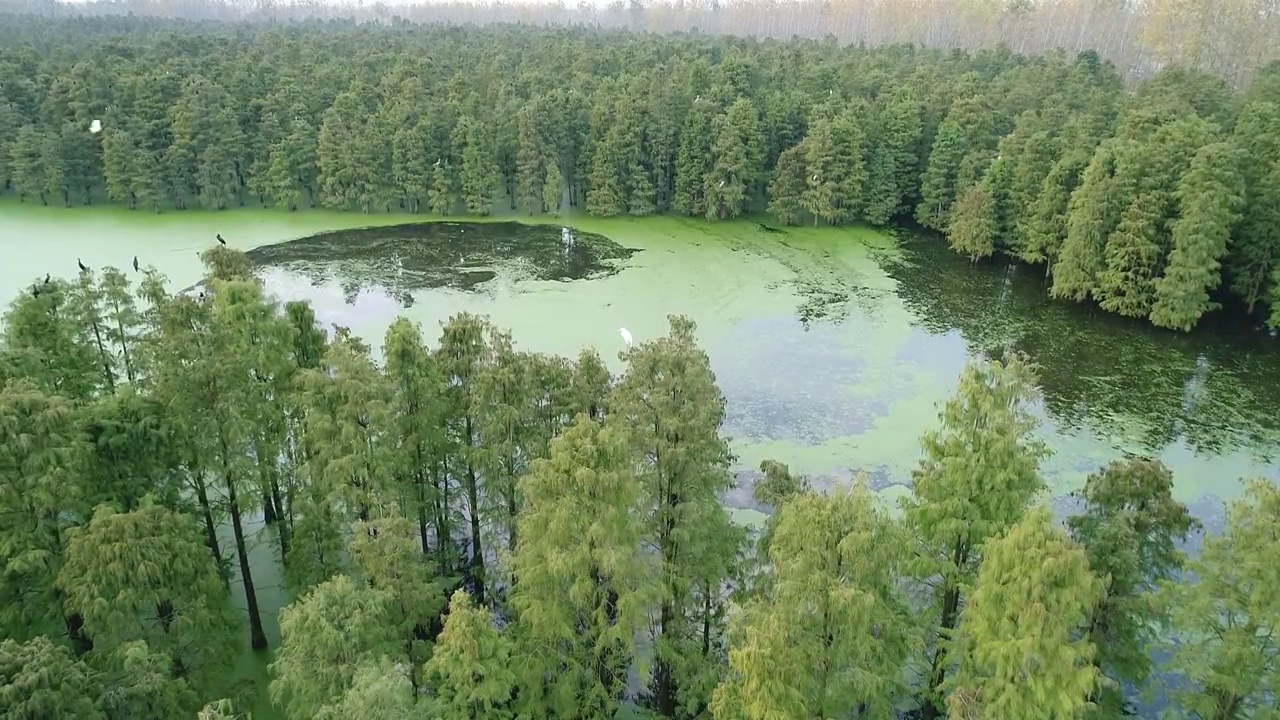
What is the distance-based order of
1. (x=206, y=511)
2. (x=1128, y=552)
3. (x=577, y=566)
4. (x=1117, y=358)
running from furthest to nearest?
(x=1117, y=358), (x=206, y=511), (x=1128, y=552), (x=577, y=566)

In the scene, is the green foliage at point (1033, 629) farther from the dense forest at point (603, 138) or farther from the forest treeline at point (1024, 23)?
the forest treeline at point (1024, 23)

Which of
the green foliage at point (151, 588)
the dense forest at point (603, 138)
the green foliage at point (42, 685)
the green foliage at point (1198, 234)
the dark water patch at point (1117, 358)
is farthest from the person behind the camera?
the dense forest at point (603, 138)

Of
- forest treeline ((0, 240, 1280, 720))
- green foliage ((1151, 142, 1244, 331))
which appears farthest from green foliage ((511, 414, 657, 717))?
green foliage ((1151, 142, 1244, 331))

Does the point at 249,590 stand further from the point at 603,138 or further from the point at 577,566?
the point at 603,138

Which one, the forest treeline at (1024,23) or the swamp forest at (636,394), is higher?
the forest treeline at (1024,23)

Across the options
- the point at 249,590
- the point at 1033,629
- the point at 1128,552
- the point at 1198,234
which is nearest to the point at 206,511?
the point at 249,590

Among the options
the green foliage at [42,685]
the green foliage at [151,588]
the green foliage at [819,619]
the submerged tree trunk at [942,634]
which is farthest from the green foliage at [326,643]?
the submerged tree trunk at [942,634]

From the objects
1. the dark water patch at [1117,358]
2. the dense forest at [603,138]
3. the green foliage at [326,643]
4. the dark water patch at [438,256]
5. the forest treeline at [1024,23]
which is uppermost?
the forest treeline at [1024,23]
